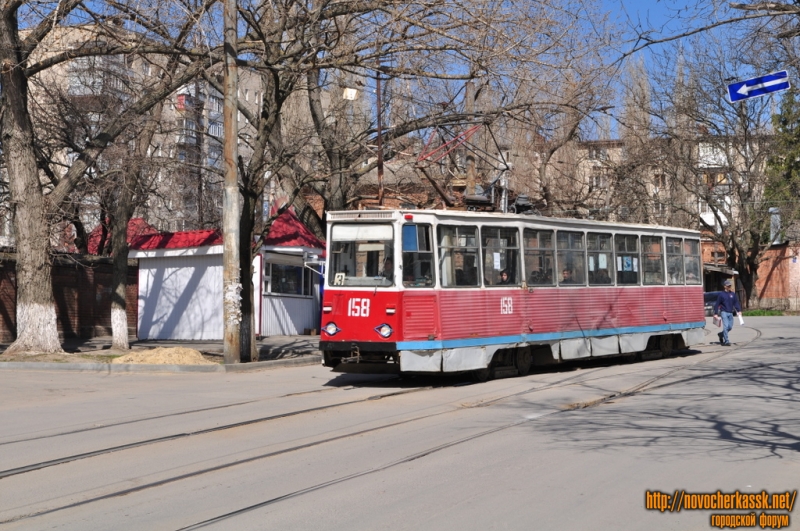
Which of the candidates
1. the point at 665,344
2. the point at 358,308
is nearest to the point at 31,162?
the point at 358,308

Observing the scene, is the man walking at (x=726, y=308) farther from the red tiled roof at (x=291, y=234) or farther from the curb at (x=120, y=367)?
the curb at (x=120, y=367)

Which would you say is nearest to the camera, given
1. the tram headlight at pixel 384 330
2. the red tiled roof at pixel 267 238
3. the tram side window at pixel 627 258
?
the tram headlight at pixel 384 330

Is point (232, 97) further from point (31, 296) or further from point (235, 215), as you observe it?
point (31, 296)

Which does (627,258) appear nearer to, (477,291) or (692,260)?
(692,260)

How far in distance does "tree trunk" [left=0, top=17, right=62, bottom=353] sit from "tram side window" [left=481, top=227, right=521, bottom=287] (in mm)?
10263

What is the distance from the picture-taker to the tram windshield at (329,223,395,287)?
49.8ft

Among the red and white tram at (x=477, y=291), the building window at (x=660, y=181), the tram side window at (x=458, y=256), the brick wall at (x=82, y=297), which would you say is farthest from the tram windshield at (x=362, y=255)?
the building window at (x=660, y=181)

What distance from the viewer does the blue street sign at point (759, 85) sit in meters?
13.3

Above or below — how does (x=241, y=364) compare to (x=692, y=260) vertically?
below

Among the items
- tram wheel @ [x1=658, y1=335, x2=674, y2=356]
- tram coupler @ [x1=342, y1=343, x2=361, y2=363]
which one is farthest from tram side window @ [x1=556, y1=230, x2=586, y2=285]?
tram coupler @ [x1=342, y1=343, x2=361, y2=363]

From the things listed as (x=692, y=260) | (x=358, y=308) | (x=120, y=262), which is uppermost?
(x=120, y=262)

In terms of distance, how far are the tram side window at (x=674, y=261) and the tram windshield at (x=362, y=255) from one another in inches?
366

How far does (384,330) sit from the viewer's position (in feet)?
48.9

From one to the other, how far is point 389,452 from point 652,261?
1337 cm
